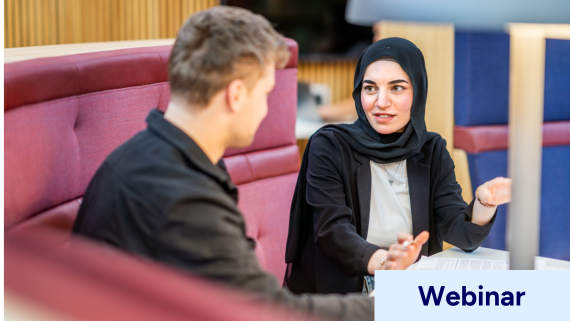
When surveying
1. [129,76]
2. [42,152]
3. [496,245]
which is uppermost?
[129,76]

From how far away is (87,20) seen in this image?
16.1 ft

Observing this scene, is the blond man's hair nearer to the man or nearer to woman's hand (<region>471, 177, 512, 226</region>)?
the man

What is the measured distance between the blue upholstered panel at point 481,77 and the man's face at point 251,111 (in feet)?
6.55

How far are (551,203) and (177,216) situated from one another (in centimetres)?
271

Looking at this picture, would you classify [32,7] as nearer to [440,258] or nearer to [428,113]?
[428,113]

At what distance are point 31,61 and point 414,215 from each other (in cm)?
119

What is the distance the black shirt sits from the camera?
2.87 feet

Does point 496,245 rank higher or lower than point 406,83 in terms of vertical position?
lower

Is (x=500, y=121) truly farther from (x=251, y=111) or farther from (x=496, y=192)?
(x=251, y=111)

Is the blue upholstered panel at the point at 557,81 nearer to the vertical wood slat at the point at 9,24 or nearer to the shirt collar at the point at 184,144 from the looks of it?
the shirt collar at the point at 184,144

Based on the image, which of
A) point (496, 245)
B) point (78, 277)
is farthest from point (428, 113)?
point (78, 277)

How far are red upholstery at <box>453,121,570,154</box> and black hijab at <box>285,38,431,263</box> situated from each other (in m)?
1.07

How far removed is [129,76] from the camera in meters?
1.63

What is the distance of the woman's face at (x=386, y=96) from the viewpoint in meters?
1.84
